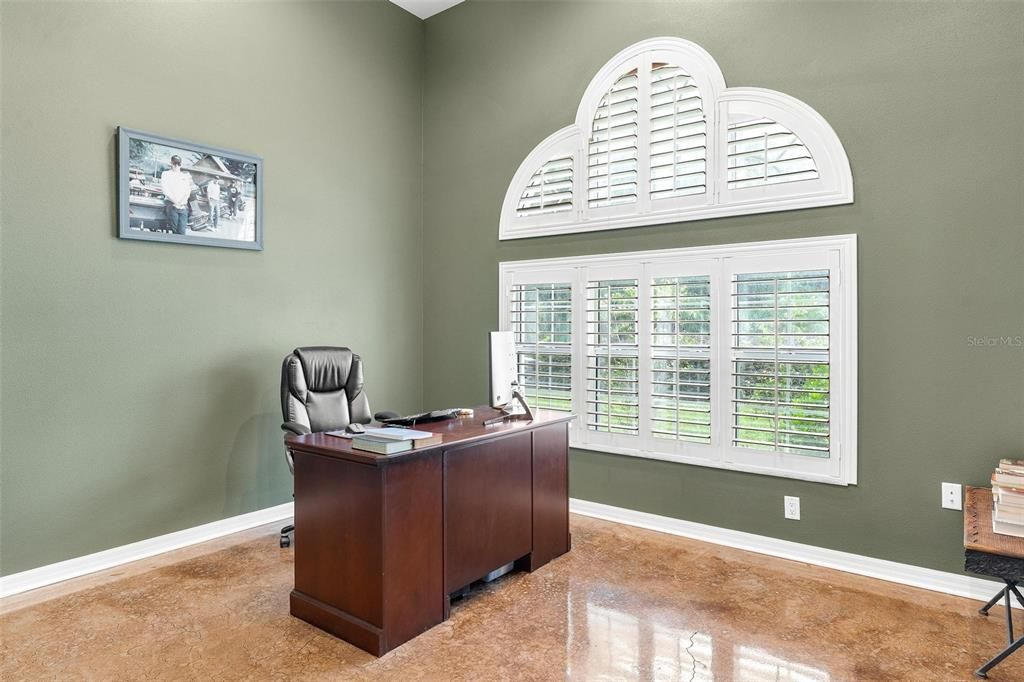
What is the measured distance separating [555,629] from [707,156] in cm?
264

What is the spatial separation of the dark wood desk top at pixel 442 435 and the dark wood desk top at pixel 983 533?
175 cm

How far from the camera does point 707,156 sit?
345 cm

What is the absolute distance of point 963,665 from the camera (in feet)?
7.22

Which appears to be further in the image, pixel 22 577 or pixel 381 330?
pixel 381 330

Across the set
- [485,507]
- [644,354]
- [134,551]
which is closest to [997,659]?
[485,507]

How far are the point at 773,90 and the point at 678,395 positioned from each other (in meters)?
1.77

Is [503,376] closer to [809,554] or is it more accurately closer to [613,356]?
[613,356]

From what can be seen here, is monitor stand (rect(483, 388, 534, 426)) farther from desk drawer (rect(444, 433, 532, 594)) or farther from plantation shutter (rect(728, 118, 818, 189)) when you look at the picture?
plantation shutter (rect(728, 118, 818, 189))

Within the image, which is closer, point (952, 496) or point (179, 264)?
point (952, 496)

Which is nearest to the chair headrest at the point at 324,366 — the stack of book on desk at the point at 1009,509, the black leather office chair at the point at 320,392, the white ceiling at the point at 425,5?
the black leather office chair at the point at 320,392

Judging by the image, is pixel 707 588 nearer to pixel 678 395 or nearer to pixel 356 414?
pixel 678 395

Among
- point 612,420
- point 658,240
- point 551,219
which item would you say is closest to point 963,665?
point 612,420

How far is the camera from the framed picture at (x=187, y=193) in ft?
10.4

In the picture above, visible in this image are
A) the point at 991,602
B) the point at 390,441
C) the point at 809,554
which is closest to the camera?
the point at 390,441
